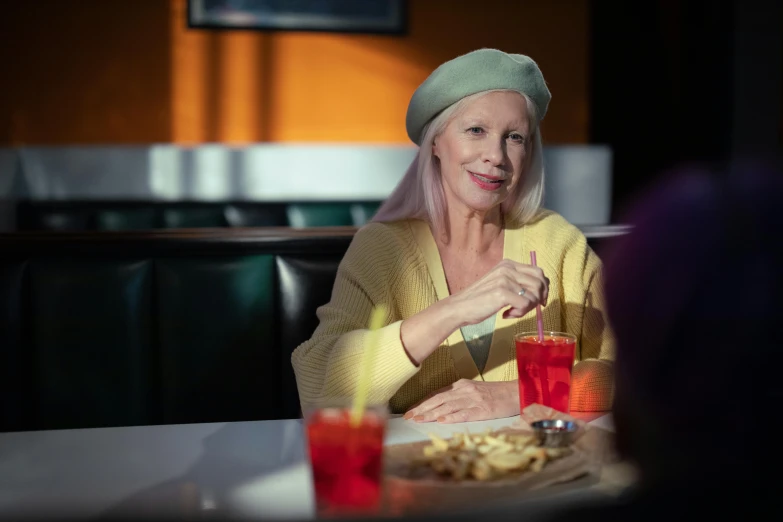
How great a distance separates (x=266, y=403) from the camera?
6.44 feet

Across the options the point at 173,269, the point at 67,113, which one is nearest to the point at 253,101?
the point at 67,113

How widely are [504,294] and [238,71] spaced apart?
3857mm

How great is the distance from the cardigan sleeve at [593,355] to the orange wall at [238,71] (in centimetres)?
338

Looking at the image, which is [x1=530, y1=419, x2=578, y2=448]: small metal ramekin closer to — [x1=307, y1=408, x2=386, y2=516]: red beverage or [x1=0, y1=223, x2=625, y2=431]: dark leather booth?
[x1=307, y1=408, x2=386, y2=516]: red beverage

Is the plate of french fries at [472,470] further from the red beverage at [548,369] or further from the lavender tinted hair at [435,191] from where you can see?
the lavender tinted hair at [435,191]

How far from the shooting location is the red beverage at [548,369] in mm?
1241

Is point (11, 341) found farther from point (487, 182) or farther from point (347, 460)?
point (347, 460)

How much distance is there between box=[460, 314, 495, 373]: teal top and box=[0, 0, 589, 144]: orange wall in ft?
11.4

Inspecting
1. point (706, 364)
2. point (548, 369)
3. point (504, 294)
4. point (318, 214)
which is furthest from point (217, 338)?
point (318, 214)

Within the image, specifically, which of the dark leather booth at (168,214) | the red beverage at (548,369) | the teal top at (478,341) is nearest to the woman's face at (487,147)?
the teal top at (478,341)

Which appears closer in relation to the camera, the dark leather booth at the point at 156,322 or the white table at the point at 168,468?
the white table at the point at 168,468

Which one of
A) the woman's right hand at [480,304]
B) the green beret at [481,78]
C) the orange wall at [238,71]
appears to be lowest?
the woman's right hand at [480,304]

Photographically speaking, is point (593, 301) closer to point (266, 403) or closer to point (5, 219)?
point (266, 403)

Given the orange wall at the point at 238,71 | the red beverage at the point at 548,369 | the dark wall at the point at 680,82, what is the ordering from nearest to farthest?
the red beverage at the point at 548,369
the dark wall at the point at 680,82
the orange wall at the point at 238,71
